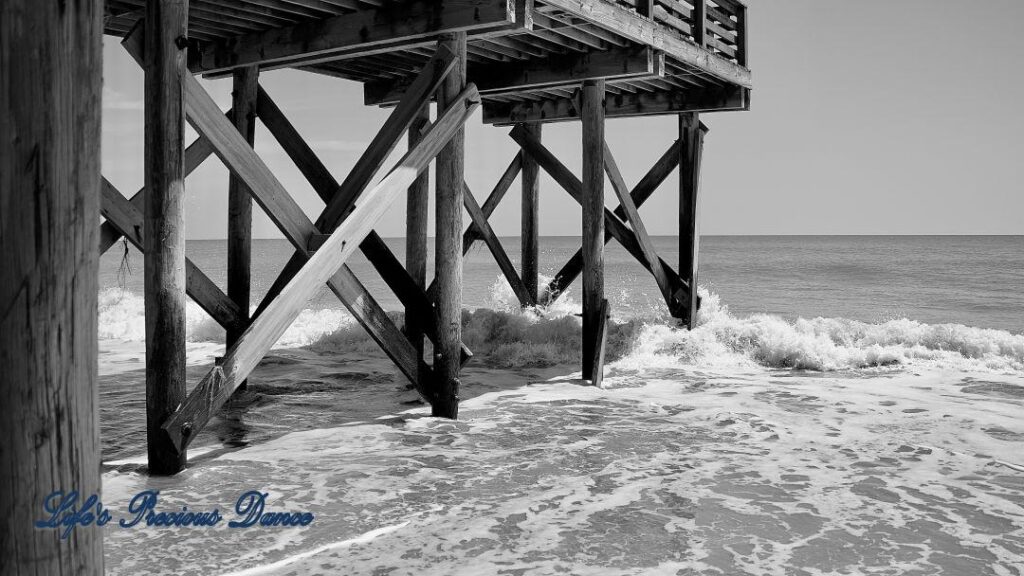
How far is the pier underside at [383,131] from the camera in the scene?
190 inches

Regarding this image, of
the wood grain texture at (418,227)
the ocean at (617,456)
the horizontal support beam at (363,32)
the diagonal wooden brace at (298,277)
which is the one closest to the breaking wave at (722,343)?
the ocean at (617,456)

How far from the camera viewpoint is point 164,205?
15.5ft

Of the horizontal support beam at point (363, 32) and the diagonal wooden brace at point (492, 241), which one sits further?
the diagonal wooden brace at point (492, 241)

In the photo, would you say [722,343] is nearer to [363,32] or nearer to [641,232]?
[641,232]

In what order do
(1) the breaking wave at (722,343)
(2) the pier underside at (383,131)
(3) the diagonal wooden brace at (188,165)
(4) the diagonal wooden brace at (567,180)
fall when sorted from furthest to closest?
(1) the breaking wave at (722,343) < (4) the diagonal wooden brace at (567,180) < (3) the diagonal wooden brace at (188,165) < (2) the pier underside at (383,131)

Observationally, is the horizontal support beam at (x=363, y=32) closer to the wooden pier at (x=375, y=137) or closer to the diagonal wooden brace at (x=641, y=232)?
the wooden pier at (x=375, y=137)

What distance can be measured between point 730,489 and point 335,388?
460 centimetres

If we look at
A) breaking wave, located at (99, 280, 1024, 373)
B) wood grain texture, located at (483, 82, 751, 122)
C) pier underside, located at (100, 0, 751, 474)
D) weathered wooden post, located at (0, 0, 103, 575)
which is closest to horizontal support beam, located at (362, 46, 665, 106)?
pier underside, located at (100, 0, 751, 474)

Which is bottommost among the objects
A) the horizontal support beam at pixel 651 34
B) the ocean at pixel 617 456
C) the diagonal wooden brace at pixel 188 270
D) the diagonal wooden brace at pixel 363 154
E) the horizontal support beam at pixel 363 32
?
the ocean at pixel 617 456

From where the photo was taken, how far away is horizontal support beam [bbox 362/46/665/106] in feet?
25.8

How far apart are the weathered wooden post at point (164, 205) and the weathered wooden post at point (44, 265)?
2880 mm

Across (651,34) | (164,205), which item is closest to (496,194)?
(651,34)

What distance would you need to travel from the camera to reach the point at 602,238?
28.2ft

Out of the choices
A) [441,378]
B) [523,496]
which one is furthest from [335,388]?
[523,496]
